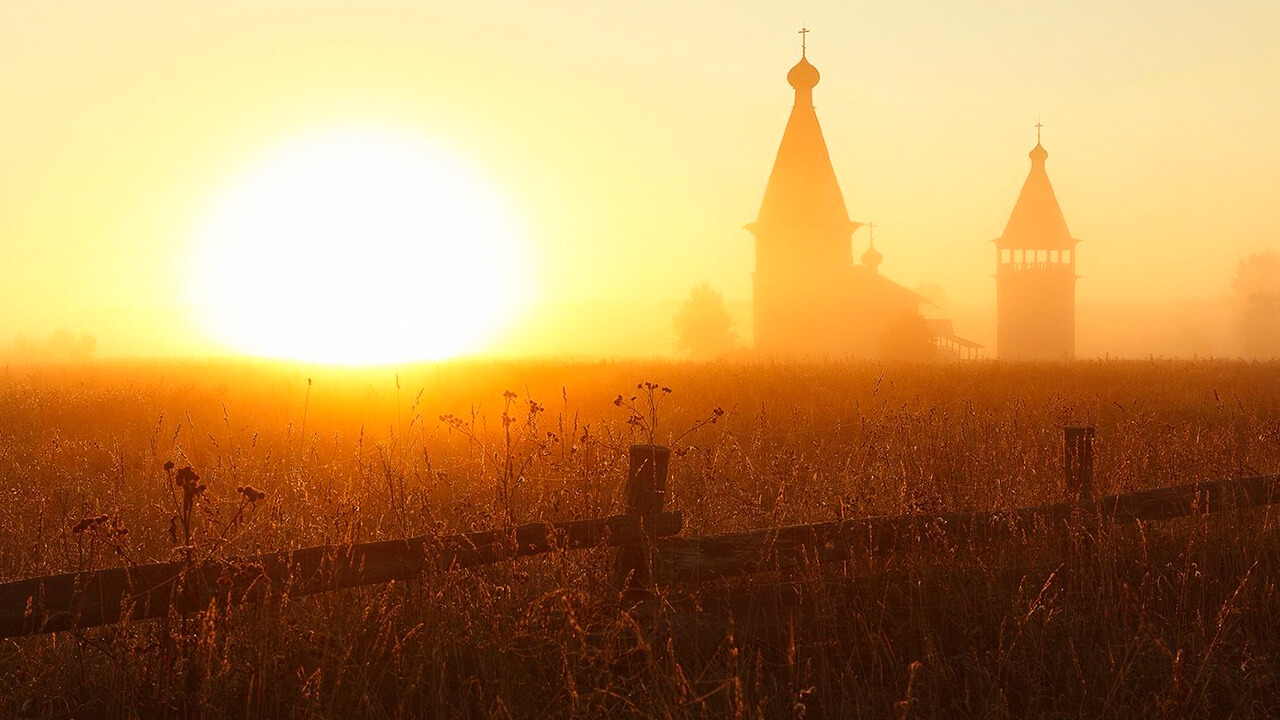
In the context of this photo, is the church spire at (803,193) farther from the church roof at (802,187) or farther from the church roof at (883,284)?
the church roof at (883,284)

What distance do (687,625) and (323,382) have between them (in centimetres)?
1355

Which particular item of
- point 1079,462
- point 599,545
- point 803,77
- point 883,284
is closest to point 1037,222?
point 883,284

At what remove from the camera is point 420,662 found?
11.2 feet

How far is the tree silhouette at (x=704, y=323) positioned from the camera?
202ft

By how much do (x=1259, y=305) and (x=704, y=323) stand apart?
4480 cm

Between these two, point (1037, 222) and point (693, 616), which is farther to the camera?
→ point (1037, 222)

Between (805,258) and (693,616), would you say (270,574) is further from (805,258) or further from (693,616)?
(805,258)

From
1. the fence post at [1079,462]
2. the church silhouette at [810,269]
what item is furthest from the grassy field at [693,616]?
the church silhouette at [810,269]

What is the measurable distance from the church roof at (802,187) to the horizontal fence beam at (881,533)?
122ft

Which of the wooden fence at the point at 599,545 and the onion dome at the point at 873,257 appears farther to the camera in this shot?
the onion dome at the point at 873,257

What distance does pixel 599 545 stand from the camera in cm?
391

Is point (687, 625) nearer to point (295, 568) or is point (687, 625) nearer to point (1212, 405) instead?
point (295, 568)

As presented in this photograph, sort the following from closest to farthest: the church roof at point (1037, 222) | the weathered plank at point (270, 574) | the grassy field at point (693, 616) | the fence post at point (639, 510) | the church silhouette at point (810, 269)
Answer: the weathered plank at point (270, 574)
the grassy field at point (693, 616)
the fence post at point (639, 510)
the church silhouette at point (810, 269)
the church roof at point (1037, 222)

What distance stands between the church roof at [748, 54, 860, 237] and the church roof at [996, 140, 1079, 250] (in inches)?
679
